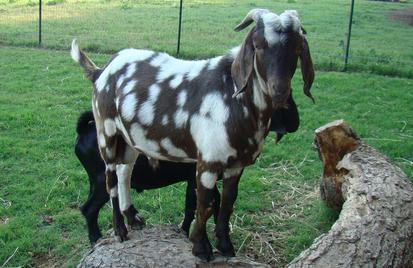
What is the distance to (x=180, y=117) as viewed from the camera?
11.4 feet

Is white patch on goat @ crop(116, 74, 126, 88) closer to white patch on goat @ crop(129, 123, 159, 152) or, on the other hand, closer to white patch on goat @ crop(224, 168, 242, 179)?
white patch on goat @ crop(129, 123, 159, 152)

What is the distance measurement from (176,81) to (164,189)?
252cm

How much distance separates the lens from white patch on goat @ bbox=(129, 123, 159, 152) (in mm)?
3674

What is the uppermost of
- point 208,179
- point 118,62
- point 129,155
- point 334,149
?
point 118,62

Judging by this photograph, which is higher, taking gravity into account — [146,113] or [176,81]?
[176,81]

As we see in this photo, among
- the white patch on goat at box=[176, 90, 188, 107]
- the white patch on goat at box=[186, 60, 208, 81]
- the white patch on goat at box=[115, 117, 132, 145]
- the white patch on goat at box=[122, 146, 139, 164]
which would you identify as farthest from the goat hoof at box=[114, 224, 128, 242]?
the white patch on goat at box=[186, 60, 208, 81]

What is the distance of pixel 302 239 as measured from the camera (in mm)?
5012

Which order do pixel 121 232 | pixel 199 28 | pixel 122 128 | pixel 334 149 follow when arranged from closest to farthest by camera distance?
pixel 122 128, pixel 121 232, pixel 334 149, pixel 199 28

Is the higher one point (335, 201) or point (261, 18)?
point (261, 18)

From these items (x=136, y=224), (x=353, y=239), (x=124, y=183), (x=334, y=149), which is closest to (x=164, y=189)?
(x=136, y=224)

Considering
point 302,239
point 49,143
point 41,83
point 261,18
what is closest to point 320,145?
point 302,239

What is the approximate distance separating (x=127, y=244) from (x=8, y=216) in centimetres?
193

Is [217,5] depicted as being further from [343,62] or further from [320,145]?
[320,145]

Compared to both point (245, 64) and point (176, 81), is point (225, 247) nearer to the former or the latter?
point (176, 81)
